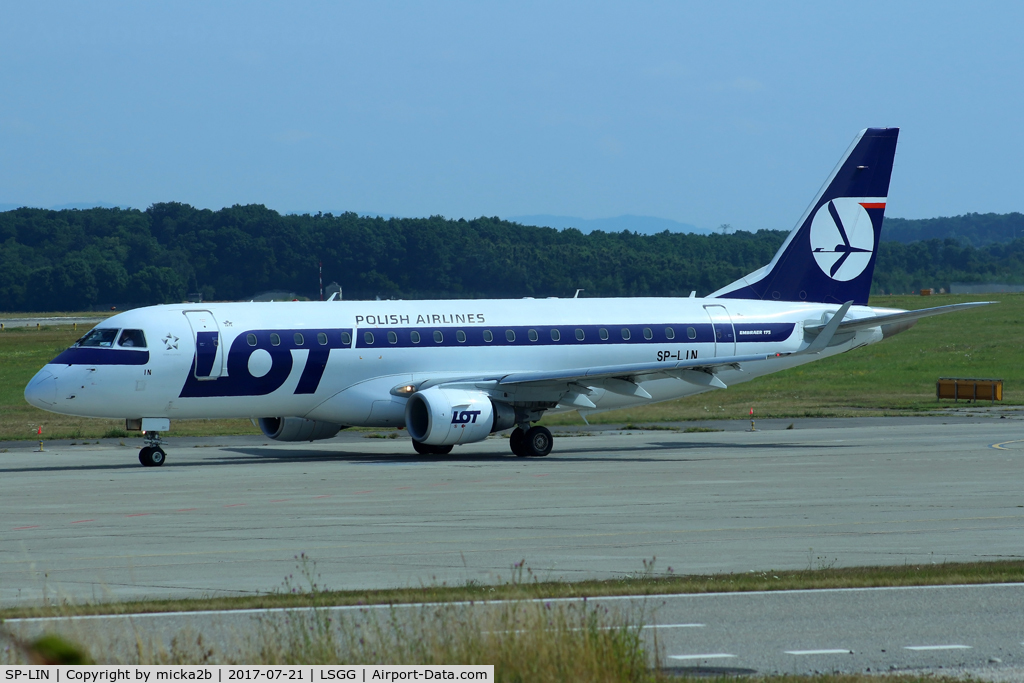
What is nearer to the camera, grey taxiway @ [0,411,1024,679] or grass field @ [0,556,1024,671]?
grass field @ [0,556,1024,671]

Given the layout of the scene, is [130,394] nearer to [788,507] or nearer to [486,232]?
[788,507]

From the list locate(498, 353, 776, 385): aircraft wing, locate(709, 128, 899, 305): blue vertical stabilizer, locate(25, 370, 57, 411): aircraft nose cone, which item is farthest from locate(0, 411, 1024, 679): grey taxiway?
locate(709, 128, 899, 305): blue vertical stabilizer

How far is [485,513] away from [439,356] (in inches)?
539

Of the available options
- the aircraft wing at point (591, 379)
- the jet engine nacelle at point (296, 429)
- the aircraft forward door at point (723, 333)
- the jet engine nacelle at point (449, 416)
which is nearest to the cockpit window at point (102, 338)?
the jet engine nacelle at point (296, 429)

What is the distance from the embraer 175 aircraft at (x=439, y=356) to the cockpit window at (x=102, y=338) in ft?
0.19

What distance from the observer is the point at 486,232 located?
370ft

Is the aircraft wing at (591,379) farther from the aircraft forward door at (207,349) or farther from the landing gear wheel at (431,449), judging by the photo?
the aircraft forward door at (207,349)

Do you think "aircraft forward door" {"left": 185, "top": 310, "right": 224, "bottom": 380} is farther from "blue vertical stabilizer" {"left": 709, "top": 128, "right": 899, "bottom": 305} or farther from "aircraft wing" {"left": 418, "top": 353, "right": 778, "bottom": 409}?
"blue vertical stabilizer" {"left": 709, "top": 128, "right": 899, "bottom": 305}

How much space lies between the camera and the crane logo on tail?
4184 centimetres

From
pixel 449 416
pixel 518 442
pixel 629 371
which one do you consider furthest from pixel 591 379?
pixel 449 416

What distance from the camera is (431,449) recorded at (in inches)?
1412

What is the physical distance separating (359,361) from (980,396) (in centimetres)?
3244

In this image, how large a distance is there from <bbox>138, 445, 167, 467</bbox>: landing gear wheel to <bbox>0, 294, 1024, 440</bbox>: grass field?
484 inches

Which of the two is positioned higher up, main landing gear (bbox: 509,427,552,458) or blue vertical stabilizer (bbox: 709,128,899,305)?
blue vertical stabilizer (bbox: 709,128,899,305)
